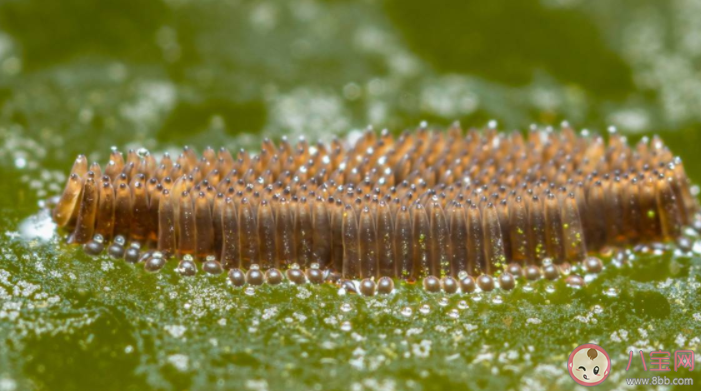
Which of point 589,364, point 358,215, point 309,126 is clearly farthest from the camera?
point 309,126

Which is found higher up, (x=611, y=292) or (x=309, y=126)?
(x=309, y=126)

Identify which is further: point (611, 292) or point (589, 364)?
point (611, 292)

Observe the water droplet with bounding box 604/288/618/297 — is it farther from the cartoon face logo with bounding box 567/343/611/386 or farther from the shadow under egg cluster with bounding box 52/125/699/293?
the cartoon face logo with bounding box 567/343/611/386

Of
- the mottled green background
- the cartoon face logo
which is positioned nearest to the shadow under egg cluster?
the mottled green background

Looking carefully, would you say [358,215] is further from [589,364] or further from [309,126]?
[309,126]

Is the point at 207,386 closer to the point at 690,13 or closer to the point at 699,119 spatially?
the point at 699,119

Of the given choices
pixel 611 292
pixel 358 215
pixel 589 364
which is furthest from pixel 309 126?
pixel 589 364
